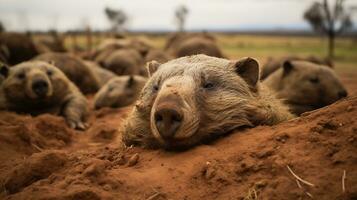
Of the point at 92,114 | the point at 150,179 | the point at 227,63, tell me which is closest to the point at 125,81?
the point at 92,114

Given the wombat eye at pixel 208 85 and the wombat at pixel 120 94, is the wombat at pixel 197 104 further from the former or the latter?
the wombat at pixel 120 94

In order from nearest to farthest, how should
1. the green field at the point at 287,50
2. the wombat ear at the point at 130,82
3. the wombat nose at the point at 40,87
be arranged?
the wombat nose at the point at 40,87, the wombat ear at the point at 130,82, the green field at the point at 287,50

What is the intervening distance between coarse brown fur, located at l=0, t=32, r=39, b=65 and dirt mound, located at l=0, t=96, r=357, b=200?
14.0m

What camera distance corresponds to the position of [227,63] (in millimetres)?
5691

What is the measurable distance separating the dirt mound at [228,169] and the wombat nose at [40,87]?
4894mm

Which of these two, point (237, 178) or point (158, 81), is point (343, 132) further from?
point (158, 81)

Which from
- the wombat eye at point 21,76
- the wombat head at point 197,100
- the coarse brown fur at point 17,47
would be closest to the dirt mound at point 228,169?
the wombat head at point 197,100

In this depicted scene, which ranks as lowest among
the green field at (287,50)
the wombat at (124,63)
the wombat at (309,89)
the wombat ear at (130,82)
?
the green field at (287,50)

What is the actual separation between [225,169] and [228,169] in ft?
0.08

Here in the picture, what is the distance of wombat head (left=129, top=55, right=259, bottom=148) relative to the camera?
14.8 feet

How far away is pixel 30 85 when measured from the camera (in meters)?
9.77

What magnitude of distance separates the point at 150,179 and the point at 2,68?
7.03 m

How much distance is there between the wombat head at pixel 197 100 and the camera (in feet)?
14.8

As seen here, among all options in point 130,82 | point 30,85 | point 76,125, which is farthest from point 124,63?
point 30,85
